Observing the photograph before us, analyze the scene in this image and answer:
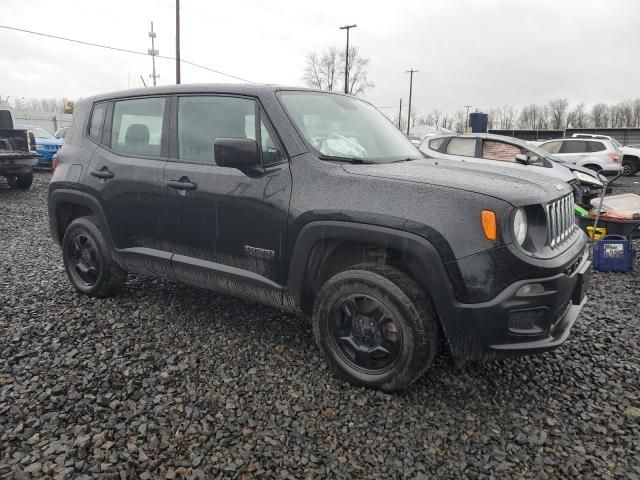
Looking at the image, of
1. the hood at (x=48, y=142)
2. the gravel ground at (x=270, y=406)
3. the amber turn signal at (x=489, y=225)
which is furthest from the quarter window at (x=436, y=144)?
the hood at (x=48, y=142)

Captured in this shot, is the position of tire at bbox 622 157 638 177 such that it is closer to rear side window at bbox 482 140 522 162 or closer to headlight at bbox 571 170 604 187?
headlight at bbox 571 170 604 187

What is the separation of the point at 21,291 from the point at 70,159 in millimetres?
1411

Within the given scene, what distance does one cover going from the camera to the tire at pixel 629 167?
766 inches

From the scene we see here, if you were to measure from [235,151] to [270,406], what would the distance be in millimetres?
1513

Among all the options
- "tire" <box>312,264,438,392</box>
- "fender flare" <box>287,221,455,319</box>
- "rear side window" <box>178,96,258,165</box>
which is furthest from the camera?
"rear side window" <box>178,96,258,165</box>

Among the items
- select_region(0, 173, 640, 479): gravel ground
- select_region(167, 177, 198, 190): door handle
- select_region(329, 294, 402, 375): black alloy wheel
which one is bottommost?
select_region(0, 173, 640, 479): gravel ground

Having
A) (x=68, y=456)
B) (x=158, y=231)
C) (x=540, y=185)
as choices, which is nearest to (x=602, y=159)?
(x=540, y=185)

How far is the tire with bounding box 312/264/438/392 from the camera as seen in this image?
258cm

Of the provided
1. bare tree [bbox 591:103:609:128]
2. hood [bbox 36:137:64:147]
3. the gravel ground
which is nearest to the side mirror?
the gravel ground

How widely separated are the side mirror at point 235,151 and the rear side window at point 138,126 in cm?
102

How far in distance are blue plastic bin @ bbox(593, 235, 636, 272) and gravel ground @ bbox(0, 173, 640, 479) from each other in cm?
178

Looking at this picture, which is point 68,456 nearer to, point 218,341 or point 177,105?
point 218,341

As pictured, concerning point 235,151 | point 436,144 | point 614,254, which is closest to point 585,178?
point 436,144

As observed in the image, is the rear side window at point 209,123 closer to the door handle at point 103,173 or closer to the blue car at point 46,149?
the door handle at point 103,173
